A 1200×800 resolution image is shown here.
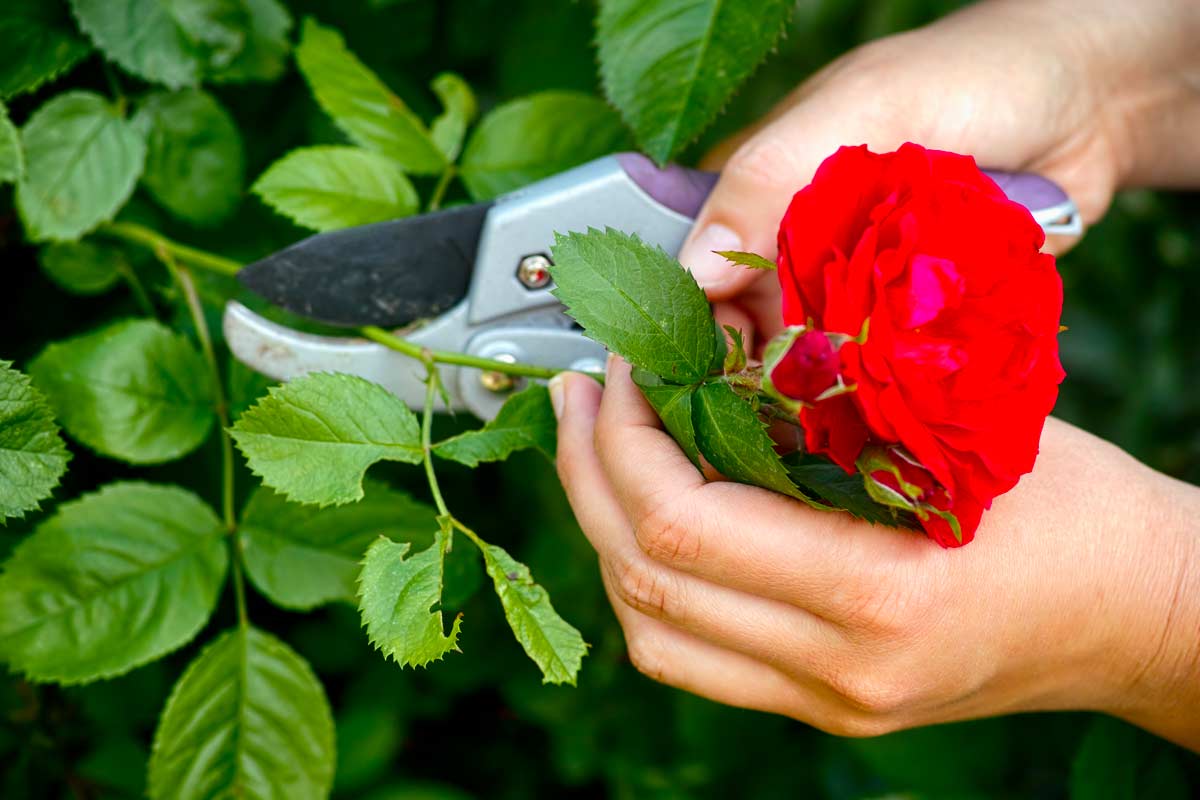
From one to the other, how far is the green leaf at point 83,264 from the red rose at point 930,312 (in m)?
0.96

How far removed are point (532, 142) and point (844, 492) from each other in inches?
27.4

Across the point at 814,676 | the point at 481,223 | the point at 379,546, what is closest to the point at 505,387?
the point at 481,223

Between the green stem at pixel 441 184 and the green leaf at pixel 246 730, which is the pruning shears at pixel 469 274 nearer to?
the green stem at pixel 441 184

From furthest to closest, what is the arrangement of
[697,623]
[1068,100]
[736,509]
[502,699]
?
1. [502,699]
2. [1068,100]
3. [697,623]
4. [736,509]

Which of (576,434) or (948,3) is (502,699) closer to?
(576,434)

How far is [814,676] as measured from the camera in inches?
42.6

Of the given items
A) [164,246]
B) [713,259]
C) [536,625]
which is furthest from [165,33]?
[536,625]

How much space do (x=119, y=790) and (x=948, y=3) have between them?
2029 mm

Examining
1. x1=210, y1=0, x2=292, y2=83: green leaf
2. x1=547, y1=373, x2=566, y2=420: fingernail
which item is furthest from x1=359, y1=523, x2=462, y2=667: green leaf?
x1=210, y1=0, x2=292, y2=83: green leaf

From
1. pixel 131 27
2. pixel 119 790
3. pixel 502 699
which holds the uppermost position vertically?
pixel 131 27

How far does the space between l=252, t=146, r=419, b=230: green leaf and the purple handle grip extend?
298 mm

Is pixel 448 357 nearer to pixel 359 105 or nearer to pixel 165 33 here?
pixel 359 105

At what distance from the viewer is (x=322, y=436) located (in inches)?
39.2

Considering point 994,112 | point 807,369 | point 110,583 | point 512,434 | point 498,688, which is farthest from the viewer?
point 498,688
